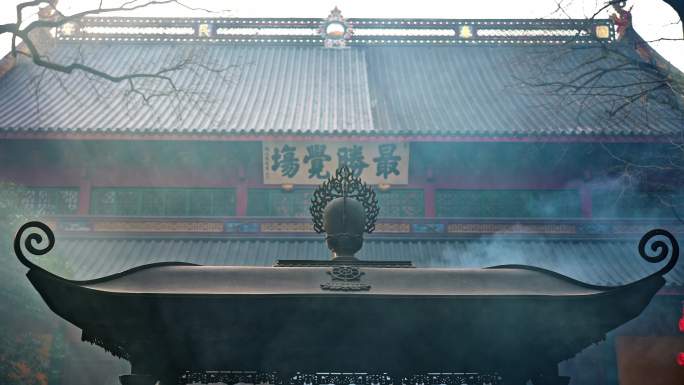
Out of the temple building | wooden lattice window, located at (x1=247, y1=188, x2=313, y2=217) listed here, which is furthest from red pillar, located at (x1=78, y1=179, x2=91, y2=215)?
wooden lattice window, located at (x1=247, y1=188, x2=313, y2=217)

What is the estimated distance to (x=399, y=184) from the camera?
13.3m

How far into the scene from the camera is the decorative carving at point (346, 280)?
405cm

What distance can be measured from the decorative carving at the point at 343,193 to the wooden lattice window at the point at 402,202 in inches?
323

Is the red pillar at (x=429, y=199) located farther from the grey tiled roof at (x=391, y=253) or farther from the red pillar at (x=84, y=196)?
the red pillar at (x=84, y=196)

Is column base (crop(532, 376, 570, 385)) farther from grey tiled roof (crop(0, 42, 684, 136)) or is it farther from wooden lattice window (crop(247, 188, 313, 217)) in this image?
wooden lattice window (crop(247, 188, 313, 217))

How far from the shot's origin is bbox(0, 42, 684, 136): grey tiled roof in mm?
13680

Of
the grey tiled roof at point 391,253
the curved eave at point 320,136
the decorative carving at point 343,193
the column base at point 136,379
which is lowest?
the column base at point 136,379

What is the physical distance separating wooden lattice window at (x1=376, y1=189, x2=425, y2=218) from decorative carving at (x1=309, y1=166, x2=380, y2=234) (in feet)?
26.9

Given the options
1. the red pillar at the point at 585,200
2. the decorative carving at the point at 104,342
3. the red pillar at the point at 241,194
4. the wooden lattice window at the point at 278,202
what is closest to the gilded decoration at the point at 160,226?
the red pillar at the point at 241,194

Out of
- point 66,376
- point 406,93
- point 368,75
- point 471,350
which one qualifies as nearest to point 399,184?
point 406,93

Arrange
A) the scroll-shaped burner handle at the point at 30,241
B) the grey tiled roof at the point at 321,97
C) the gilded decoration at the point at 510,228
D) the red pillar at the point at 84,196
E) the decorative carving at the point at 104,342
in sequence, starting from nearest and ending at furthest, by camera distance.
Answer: the scroll-shaped burner handle at the point at 30,241 < the decorative carving at the point at 104,342 < the gilded decoration at the point at 510,228 < the red pillar at the point at 84,196 < the grey tiled roof at the point at 321,97

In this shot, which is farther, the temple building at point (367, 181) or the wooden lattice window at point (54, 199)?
the wooden lattice window at point (54, 199)

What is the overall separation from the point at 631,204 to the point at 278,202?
7.02 meters

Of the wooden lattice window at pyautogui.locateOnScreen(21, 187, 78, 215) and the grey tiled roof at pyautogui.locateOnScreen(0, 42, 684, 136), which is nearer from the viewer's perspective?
the wooden lattice window at pyautogui.locateOnScreen(21, 187, 78, 215)
